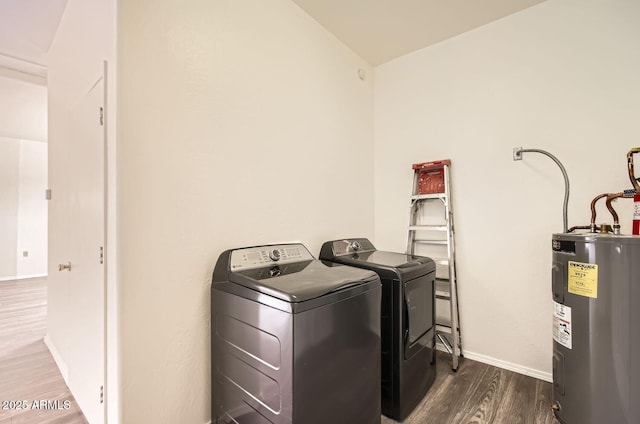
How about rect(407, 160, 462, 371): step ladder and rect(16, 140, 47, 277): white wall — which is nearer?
rect(407, 160, 462, 371): step ladder

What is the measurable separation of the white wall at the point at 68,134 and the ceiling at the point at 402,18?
4.47ft

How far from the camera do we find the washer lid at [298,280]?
1104mm

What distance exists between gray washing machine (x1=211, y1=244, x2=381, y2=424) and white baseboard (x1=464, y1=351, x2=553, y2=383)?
1.33 m

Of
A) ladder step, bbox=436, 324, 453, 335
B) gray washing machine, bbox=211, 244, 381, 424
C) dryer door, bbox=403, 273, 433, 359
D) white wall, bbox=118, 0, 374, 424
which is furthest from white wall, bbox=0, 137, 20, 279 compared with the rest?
ladder step, bbox=436, 324, 453, 335

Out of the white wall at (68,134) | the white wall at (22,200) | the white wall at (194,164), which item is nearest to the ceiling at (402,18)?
the white wall at (194,164)

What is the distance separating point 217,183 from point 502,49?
2426mm

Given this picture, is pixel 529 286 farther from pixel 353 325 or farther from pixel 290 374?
pixel 290 374

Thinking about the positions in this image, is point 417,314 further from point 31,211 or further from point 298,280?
point 31,211

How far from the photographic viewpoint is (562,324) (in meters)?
1.50

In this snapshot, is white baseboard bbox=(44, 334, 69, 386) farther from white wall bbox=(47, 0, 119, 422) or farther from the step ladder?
the step ladder

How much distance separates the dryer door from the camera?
1641 millimetres

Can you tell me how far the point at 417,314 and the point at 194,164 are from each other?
1600 millimetres

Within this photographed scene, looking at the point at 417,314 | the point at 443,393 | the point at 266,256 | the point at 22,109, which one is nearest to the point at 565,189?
the point at 417,314

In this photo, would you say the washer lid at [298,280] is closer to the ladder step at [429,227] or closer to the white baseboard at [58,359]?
the ladder step at [429,227]
